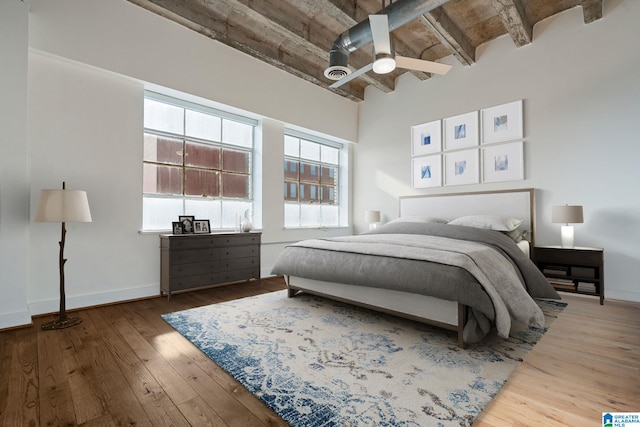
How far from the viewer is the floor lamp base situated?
2387mm

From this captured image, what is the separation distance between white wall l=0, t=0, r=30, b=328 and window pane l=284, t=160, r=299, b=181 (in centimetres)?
311

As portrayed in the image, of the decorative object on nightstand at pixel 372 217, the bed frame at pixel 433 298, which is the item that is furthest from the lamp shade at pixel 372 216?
the bed frame at pixel 433 298

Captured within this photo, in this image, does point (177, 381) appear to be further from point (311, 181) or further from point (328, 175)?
point (328, 175)

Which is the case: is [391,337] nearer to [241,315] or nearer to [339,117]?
[241,315]

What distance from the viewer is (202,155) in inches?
157

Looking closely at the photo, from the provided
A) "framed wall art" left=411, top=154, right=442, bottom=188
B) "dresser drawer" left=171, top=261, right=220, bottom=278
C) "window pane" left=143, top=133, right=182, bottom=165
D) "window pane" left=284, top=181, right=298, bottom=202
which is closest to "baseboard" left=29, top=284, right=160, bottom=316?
"dresser drawer" left=171, top=261, right=220, bottom=278

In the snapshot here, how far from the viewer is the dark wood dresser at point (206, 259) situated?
129 inches

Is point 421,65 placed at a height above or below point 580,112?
above

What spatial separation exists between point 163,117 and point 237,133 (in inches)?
39.8

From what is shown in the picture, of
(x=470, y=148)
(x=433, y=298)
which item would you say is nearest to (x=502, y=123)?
(x=470, y=148)

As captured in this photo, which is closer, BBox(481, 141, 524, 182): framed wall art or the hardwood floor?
the hardwood floor

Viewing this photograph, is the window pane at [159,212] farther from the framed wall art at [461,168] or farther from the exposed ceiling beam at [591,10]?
the exposed ceiling beam at [591,10]

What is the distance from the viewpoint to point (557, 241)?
11.8 ft

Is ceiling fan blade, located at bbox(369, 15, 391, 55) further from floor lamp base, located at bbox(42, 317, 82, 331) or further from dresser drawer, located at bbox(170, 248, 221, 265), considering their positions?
floor lamp base, located at bbox(42, 317, 82, 331)
